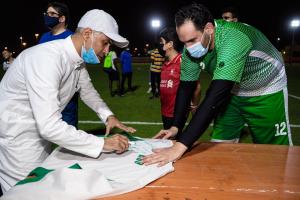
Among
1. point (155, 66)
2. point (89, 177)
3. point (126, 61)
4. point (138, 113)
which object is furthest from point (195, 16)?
point (126, 61)

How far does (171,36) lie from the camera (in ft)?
14.2

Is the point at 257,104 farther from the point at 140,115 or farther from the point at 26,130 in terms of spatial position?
the point at 140,115

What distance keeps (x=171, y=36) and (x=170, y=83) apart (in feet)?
2.14

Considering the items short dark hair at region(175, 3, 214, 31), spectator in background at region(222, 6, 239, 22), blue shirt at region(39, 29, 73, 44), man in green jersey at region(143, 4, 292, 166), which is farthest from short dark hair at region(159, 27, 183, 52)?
short dark hair at region(175, 3, 214, 31)

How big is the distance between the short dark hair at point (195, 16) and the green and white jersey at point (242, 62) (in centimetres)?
16

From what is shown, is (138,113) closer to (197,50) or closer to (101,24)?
(197,50)

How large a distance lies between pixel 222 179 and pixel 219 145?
0.65m

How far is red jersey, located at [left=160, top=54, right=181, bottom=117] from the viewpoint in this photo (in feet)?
13.8

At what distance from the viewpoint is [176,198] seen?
5.44 feet

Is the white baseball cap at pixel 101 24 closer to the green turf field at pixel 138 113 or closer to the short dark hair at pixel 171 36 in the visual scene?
the short dark hair at pixel 171 36

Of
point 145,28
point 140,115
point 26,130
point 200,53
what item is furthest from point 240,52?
point 145,28

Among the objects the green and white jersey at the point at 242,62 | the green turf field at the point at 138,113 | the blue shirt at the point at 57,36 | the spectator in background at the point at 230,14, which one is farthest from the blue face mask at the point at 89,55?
the spectator in background at the point at 230,14

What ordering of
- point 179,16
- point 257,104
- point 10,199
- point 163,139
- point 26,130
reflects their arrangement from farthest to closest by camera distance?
point 257,104 → point 163,139 → point 179,16 → point 26,130 → point 10,199

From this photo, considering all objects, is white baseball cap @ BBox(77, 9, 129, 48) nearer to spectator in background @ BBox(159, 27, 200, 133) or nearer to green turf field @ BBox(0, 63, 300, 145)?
spectator in background @ BBox(159, 27, 200, 133)
